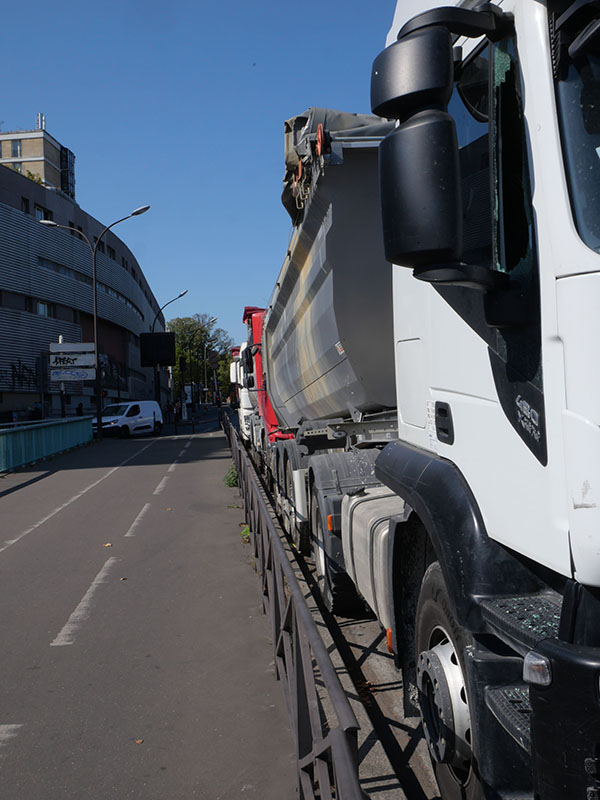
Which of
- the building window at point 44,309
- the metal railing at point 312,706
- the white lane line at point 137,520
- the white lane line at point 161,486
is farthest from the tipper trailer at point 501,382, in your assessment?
the building window at point 44,309

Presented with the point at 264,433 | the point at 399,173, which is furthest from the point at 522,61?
the point at 264,433

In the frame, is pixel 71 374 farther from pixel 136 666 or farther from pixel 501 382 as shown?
pixel 501 382

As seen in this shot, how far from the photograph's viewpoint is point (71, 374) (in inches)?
1427

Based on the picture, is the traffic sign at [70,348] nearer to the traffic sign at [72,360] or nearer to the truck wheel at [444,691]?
the traffic sign at [72,360]

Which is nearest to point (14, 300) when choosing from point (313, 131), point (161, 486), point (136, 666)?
point (161, 486)

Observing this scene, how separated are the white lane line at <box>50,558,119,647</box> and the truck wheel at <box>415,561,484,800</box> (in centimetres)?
401

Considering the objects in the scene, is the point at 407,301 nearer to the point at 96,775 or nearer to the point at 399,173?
the point at 399,173

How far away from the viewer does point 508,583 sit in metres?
2.55

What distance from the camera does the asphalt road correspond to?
4.01m

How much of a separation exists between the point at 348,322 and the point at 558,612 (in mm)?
3849

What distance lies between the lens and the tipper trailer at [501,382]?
2021 millimetres

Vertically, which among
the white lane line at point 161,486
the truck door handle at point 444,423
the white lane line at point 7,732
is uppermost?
the truck door handle at point 444,423

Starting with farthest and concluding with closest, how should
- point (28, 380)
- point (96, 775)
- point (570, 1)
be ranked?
point (28, 380), point (96, 775), point (570, 1)

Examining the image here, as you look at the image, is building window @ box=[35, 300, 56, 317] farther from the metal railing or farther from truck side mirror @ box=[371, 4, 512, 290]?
truck side mirror @ box=[371, 4, 512, 290]
